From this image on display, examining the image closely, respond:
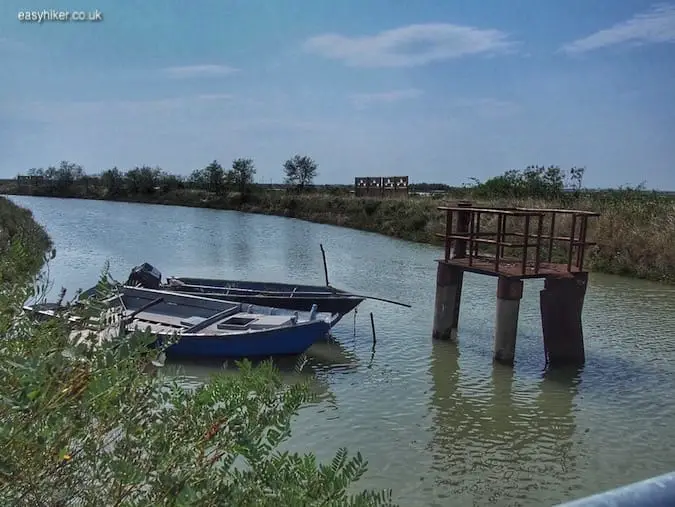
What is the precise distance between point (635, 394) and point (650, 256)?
1424cm

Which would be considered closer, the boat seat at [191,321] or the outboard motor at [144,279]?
the boat seat at [191,321]

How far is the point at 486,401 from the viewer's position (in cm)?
961

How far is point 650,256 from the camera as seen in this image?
2241 cm

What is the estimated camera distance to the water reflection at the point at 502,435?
6.91 meters

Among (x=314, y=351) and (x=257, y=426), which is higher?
(x=257, y=426)

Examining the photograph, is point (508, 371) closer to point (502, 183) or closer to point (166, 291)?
point (166, 291)

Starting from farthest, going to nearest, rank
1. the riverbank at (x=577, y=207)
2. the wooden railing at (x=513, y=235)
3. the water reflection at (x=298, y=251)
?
1. the water reflection at (x=298, y=251)
2. the riverbank at (x=577, y=207)
3. the wooden railing at (x=513, y=235)

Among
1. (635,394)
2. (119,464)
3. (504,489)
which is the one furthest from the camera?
(635,394)

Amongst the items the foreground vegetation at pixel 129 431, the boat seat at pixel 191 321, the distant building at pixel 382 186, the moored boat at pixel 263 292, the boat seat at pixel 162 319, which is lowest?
the boat seat at pixel 162 319

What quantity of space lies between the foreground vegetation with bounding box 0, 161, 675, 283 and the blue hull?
49.9ft

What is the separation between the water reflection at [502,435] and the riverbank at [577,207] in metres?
13.3

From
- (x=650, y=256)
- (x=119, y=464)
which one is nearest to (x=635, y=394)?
(x=119, y=464)

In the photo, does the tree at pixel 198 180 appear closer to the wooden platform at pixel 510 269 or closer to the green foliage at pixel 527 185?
the green foliage at pixel 527 185

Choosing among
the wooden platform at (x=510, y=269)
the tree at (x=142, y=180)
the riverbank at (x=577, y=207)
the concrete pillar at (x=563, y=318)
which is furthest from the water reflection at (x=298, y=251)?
the tree at (x=142, y=180)
